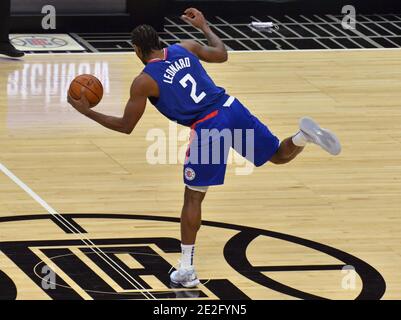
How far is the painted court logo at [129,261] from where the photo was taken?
967 centimetres

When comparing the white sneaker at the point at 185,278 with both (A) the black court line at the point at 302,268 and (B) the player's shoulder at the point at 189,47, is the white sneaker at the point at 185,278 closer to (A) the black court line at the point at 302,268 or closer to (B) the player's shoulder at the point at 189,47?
(A) the black court line at the point at 302,268

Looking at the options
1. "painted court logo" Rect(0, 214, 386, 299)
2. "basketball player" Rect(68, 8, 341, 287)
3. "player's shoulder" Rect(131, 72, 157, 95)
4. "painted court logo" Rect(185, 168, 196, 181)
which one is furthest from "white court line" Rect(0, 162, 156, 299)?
"player's shoulder" Rect(131, 72, 157, 95)

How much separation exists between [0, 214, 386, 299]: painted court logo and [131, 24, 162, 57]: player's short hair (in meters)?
1.65

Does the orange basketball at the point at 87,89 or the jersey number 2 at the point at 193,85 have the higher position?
the jersey number 2 at the point at 193,85

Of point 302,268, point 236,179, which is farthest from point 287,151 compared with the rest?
point 236,179

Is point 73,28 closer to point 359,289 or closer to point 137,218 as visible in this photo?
point 137,218

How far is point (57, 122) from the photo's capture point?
14414mm

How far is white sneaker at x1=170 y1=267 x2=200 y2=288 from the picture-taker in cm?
980

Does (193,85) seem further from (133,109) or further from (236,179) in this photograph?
(236,179)

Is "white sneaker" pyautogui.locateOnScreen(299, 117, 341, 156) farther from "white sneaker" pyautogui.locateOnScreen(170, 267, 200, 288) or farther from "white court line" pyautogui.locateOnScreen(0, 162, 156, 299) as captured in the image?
"white court line" pyautogui.locateOnScreen(0, 162, 156, 299)

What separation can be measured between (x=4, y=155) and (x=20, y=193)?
1243 millimetres

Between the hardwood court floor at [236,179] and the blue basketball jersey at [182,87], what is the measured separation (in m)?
1.23

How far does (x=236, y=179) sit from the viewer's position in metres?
12.7

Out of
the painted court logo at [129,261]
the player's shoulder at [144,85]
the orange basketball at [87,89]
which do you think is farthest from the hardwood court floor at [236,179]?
the player's shoulder at [144,85]
